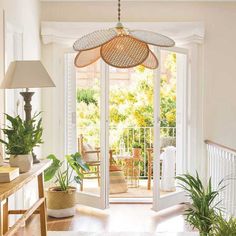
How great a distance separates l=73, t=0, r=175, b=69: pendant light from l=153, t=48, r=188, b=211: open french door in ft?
7.94

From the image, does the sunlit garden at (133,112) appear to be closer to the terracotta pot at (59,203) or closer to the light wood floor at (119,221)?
the light wood floor at (119,221)

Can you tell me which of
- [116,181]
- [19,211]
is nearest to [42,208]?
[19,211]

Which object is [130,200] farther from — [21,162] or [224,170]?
[21,162]

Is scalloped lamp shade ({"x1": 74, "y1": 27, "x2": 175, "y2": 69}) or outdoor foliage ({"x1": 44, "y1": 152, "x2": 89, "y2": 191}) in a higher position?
scalloped lamp shade ({"x1": 74, "y1": 27, "x2": 175, "y2": 69})

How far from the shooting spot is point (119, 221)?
4809mm

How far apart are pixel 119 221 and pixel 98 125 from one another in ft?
4.36

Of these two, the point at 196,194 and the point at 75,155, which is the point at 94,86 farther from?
the point at 196,194

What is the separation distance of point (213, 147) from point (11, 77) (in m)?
2.75

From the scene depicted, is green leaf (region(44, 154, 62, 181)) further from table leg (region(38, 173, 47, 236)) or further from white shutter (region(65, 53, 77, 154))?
table leg (region(38, 173, 47, 236))

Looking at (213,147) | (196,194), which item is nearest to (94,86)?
(213,147)

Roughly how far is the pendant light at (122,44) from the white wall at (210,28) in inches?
99.6

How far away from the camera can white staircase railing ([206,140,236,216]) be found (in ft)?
14.5

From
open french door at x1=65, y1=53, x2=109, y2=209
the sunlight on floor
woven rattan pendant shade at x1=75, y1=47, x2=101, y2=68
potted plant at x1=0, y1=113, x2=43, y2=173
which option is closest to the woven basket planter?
the sunlight on floor

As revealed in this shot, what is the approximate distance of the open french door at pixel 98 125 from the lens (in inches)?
211
